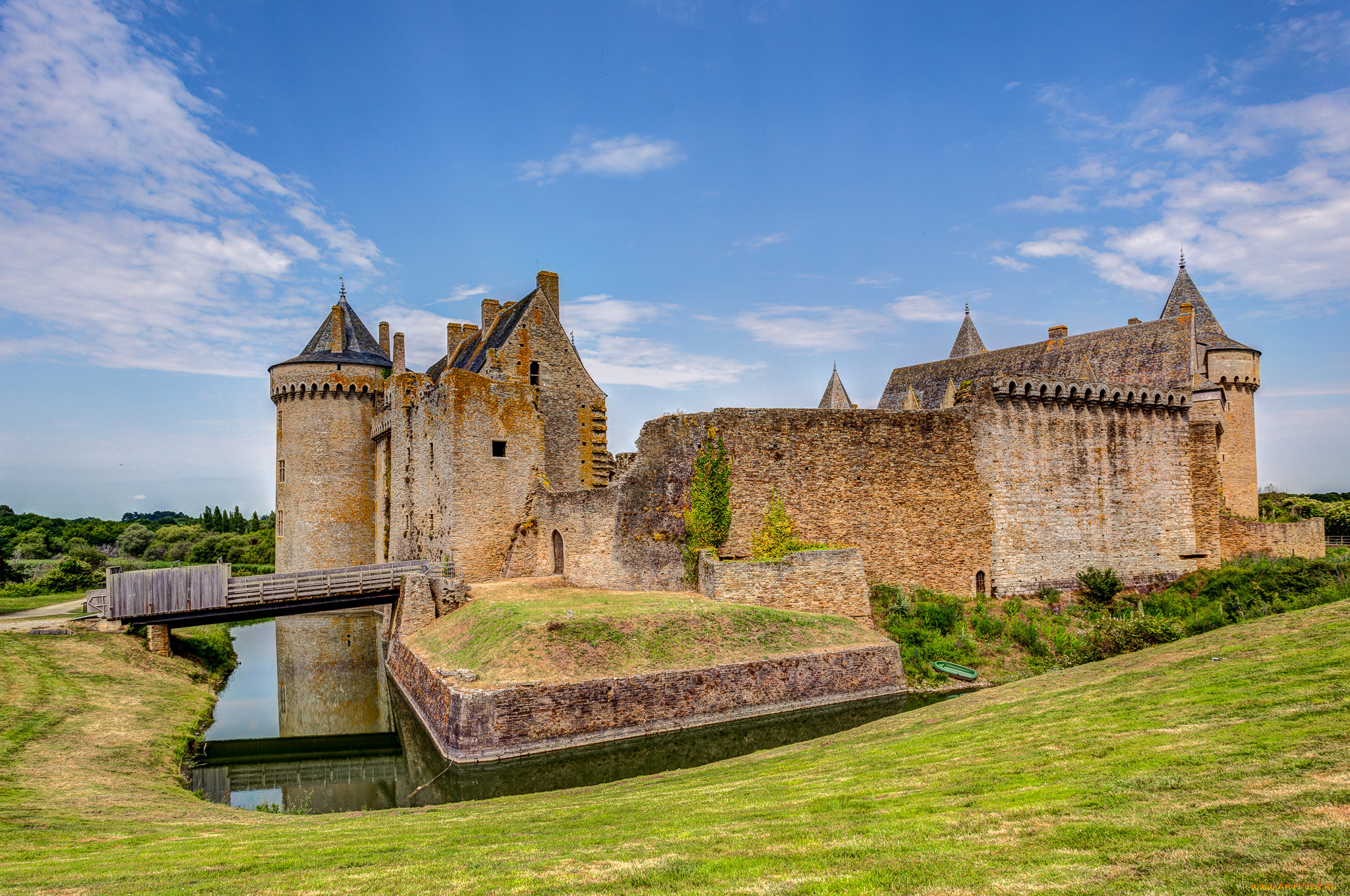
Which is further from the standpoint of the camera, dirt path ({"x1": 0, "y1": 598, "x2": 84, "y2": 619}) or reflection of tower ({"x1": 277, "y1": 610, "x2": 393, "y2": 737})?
dirt path ({"x1": 0, "y1": 598, "x2": 84, "y2": 619})

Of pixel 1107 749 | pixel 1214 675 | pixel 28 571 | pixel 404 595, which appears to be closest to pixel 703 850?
pixel 1107 749

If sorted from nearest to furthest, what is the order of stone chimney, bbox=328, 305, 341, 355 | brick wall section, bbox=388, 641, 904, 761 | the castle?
brick wall section, bbox=388, 641, 904, 761 → the castle → stone chimney, bbox=328, 305, 341, 355

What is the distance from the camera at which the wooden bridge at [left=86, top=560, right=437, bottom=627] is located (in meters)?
21.1

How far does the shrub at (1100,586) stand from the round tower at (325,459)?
93.6 ft

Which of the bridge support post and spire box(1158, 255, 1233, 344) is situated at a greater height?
spire box(1158, 255, 1233, 344)

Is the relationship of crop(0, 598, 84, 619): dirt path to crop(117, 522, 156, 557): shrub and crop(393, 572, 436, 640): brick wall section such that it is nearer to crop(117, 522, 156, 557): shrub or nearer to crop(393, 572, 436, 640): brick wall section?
crop(393, 572, 436, 640): brick wall section

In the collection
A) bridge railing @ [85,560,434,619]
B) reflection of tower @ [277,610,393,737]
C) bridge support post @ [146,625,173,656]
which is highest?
bridge railing @ [85,560,434,619]

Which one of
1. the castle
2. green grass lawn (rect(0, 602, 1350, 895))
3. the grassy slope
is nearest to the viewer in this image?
green grass lawn (rect(0, 602, 1350, 895))

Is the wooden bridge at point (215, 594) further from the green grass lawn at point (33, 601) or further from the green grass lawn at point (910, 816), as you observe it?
the green grass lawn at point (33, 601)

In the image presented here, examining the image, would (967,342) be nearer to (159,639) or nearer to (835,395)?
(835,395)

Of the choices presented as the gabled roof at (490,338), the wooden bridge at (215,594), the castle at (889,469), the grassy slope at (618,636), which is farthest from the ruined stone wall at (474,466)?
the grassy slope at (618,636)

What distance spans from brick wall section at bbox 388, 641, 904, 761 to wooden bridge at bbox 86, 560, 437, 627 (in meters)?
5.63

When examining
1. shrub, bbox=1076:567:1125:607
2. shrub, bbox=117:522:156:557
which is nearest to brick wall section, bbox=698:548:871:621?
shrub, bbox=1076:567:1125:607

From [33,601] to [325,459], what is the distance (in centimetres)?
1163
